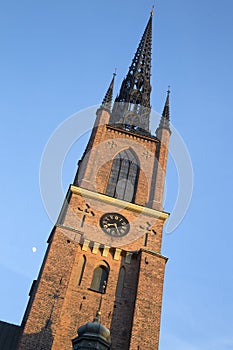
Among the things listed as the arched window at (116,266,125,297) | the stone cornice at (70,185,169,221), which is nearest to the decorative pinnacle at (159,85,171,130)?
the stone cornice at (70,185,169,221)

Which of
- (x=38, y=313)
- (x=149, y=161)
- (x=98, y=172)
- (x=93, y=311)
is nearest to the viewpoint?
(x=38, y=313)

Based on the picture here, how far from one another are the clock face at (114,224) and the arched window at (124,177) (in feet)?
6.91

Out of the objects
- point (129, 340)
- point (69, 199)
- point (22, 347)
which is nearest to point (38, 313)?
point (22, 347)

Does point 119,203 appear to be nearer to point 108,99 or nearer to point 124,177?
point 124,177

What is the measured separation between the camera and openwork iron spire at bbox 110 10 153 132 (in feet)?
114

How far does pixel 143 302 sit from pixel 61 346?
4.27 metres

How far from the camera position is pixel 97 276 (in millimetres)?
22984

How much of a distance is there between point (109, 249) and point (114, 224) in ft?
6.23

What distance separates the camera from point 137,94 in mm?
39188

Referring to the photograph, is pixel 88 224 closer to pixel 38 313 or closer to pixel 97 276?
pixel 97 276

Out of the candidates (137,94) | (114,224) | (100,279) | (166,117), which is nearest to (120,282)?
(100,279)

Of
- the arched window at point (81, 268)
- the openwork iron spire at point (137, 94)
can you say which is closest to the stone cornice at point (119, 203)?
the arched window at point (81, 268)

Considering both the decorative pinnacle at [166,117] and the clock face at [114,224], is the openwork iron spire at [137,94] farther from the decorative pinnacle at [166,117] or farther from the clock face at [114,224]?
the clock face at [114,224]

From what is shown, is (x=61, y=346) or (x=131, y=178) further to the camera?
(x=131, y=178)
